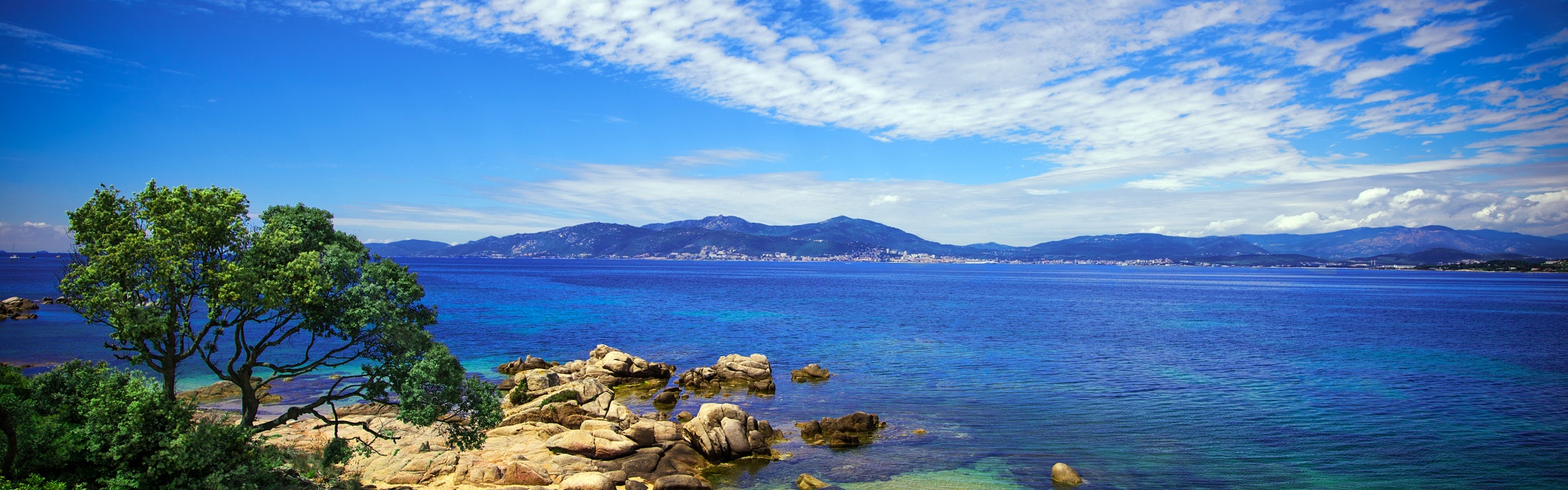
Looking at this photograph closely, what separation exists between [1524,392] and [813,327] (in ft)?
189

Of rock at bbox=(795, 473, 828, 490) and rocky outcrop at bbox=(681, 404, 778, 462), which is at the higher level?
rocky outcrop at bbox=(681, 404, 778, 462)

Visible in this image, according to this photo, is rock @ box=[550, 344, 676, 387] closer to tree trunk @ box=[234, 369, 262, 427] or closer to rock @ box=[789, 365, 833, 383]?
rock @ box=[789, 365, 833, 383]

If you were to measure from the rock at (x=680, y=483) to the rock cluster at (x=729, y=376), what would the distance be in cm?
1981

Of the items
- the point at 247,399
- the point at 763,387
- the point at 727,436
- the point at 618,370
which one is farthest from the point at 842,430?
the point at 247,399

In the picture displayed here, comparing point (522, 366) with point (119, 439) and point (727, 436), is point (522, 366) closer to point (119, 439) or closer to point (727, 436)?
point (727, 436)

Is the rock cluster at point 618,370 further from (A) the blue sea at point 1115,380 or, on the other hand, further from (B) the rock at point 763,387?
(B) the rock at point 763,387

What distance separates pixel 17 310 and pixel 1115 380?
118 meters

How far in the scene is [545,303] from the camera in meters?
118

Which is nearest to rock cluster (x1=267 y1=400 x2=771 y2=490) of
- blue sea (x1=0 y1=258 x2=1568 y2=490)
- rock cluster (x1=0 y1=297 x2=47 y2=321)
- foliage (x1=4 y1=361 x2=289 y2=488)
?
blue sea (x1=0 y1=258 x2=1568 y2=490)

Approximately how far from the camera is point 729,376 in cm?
4891

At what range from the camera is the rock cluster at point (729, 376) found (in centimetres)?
4791

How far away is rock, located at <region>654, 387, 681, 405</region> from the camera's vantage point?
42.9m

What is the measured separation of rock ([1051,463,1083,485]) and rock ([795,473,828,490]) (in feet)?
30.3

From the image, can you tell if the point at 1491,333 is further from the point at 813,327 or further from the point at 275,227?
the point at 275,227
